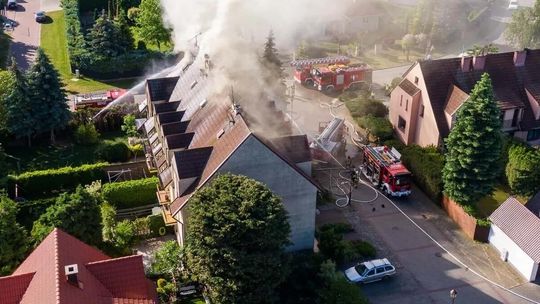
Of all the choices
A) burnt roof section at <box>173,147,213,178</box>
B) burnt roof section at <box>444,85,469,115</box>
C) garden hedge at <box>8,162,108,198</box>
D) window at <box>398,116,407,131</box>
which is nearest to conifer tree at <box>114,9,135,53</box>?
garden hedge at <box>8,162,108,198</box>

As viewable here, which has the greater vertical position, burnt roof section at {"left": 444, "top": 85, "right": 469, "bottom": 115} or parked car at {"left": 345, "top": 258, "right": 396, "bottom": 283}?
burnt roof section at {"left": 444, "top": 85, "right": 469, "bottom": 115}

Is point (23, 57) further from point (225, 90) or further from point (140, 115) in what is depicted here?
point (225, 90)

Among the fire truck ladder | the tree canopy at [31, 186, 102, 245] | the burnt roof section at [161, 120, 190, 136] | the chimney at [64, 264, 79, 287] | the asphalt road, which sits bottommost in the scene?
the asphalt road

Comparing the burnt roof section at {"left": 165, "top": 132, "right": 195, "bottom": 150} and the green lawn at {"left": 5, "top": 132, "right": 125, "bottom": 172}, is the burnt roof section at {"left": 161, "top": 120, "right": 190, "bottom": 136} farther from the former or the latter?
the green lawn at {"left": 5, "top": 132, "right": 125, "bottom": 172}

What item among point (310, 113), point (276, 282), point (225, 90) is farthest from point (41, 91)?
point (276, 282)

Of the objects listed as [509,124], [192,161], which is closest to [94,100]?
[192,161]

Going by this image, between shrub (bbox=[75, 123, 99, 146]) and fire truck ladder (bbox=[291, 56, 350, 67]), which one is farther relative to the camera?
fire truck ladder (bbox=[291, 56, 350, 67])

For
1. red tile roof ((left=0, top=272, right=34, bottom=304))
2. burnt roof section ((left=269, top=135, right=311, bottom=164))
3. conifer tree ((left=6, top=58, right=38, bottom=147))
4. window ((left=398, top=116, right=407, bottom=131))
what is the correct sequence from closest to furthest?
red tile roof ((left=0, top=272, right=34, bottom=304))
burnt roof section ((left=269, top=135, right=311, bottom=164))
conifer tree ((left=6, top=58, right=38, bottom=147))
window ((left=398, top=116, right=407, bottom=131))
